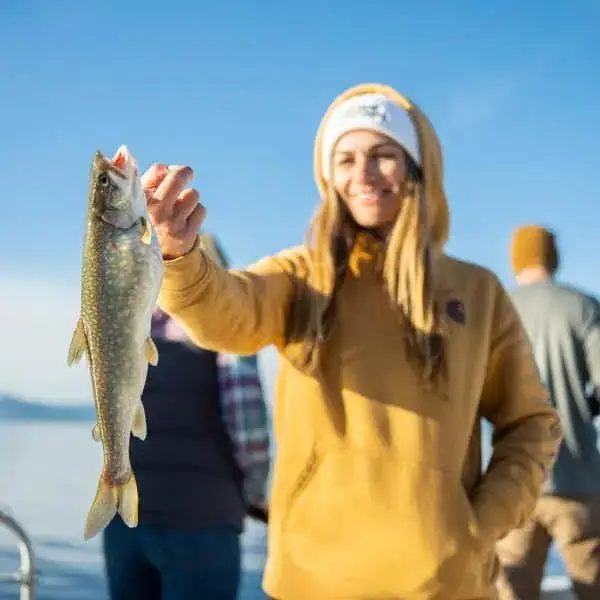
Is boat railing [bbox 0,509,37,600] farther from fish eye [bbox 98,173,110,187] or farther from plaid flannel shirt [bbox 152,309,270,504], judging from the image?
fish eye [bbox 98,173,110,187]

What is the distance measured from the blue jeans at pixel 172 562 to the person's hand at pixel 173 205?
1549mm

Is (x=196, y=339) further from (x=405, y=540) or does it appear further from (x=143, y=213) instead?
(x=405, y=540)

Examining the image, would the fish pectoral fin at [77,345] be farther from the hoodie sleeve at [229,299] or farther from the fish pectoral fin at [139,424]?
the hoodie sleeve at [229,299]

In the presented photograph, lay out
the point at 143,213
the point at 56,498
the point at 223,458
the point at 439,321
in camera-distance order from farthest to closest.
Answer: the point at 56,498 < the point at 223,458 < the point at 439,321 < the point at 143,213

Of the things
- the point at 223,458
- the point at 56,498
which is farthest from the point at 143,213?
the point at 56,498

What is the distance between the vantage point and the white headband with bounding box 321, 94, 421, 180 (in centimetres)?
247

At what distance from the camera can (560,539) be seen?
410 centimetres

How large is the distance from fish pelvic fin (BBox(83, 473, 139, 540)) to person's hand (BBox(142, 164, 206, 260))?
0.54 m

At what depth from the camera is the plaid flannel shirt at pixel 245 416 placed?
3.03 meters

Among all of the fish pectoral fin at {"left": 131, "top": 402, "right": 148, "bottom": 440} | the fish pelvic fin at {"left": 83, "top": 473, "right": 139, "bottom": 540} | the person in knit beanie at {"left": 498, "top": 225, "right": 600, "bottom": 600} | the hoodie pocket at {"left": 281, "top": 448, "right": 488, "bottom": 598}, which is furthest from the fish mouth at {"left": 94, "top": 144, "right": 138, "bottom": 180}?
the person in knit beanie at {"left": 498, "top": 225, "right": 600, "bottom": 600}

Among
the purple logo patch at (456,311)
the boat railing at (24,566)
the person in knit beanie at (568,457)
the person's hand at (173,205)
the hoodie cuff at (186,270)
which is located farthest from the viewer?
the person in knit beanie at (568,457)

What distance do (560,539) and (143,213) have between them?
11.1 ft

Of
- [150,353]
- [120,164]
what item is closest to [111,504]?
[150,353]

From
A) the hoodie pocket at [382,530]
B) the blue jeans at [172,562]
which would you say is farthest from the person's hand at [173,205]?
the blue jeans at [172,562]
